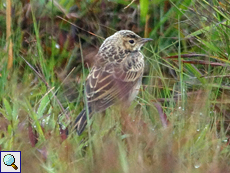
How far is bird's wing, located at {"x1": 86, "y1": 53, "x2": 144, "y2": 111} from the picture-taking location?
4672mm

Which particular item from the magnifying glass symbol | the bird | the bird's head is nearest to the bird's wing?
the bird

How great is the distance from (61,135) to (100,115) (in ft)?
3.22

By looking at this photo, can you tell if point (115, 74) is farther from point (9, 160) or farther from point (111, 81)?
point (9, 160)

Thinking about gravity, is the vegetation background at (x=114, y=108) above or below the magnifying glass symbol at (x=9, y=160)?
above

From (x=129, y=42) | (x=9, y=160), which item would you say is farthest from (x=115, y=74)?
(x=9, y=160)

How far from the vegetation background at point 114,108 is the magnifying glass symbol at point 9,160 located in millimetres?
84

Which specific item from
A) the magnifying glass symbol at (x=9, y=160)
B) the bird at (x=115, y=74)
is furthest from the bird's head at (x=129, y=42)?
the magnifying glass symbol at (x=9, y=160)

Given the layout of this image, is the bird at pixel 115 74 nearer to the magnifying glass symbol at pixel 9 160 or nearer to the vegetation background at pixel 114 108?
the vegetation background at pixel 114 108

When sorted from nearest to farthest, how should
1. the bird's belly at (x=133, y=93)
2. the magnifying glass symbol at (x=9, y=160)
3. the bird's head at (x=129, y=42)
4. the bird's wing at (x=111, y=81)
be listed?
the magnifying glass symbol at (x=9, y=160) < the bird's wing at (x=111, y=81) < the bird's belly at (x=133, y=93) < the bird's head at (x=129, y=42)

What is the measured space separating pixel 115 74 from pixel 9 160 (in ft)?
6.95

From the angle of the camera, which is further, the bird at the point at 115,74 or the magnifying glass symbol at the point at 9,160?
the bird at the point at 115,74

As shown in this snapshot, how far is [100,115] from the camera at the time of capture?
179 inches

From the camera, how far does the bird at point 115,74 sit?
4.69m

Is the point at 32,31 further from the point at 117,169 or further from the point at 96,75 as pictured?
the point at 117,169
